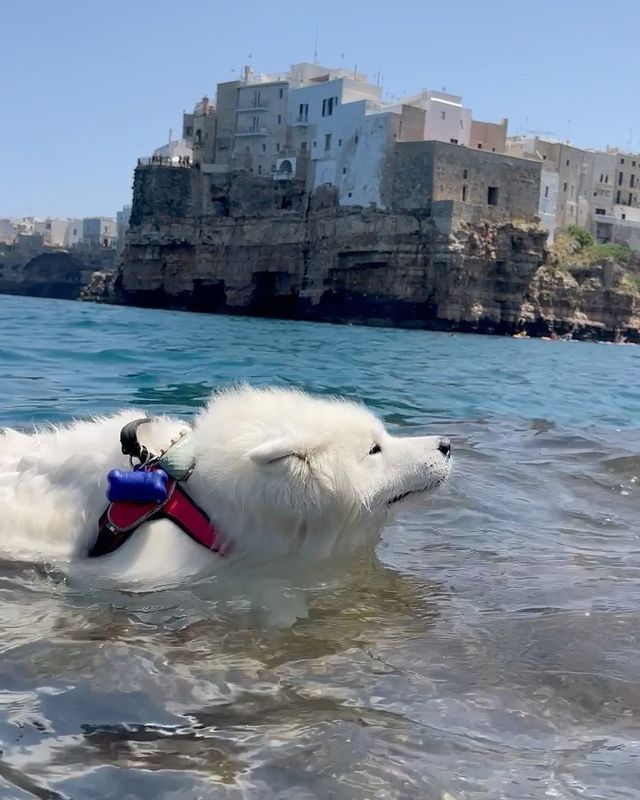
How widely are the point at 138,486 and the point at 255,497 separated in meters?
0.39

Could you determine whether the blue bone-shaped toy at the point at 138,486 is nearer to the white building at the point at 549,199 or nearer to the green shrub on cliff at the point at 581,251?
the green shrub on cliff at the point at 581,251

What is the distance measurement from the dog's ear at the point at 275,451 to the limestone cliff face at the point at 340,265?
51449 millimetres

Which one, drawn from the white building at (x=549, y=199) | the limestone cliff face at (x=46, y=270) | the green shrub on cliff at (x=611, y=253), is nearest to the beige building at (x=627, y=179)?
the green shrub on cliff at (x=611, y=253)

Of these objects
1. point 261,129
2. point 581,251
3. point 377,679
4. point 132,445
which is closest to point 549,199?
point 581,251

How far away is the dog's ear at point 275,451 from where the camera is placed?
9.48ft

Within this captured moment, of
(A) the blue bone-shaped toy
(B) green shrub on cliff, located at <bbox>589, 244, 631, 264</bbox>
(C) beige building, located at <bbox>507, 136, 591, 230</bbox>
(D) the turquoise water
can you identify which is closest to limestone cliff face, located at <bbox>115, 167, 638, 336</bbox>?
(B) green shrub on cliff, located at <bbox>589, 244, 631, 264</bbox>

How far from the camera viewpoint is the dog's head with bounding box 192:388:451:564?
300cm

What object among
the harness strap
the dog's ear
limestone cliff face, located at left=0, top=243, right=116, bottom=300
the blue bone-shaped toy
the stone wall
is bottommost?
the blue bone-shaped toy

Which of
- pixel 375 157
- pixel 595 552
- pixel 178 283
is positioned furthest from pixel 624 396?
pixel 178 283

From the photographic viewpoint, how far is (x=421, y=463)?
326 cm

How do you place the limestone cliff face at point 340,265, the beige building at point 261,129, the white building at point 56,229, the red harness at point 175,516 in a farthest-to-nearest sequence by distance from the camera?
the white building at point 56,229 → the beige building at point 261,129 → the limestone cliff face at point 340,265 → the red harness at point 175,516

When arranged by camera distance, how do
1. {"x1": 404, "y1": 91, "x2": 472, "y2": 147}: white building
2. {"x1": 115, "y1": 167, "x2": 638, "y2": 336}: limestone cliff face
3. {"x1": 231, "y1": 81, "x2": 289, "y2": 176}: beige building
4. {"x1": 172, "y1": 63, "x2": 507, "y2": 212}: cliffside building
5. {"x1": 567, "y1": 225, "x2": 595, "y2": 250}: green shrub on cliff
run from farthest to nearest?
1. {"x1": 567, "y1": 225, "x2": 595, "y2": 250}: green shrub on cliff
2. {"x1": 231, "y1": 81, "x2": 289, "y2": 176}: beige building
3. {"x1": 404, "y1": 91, "x2": 472, "y2": 147}: white building
4. {"x1": 172, "y1": 63, "x2": 507, "y2": 212}: cliffside building
5. {"x1": 115, "y1": 167, "x2": 638, "y2": 336}: limestone cliff face

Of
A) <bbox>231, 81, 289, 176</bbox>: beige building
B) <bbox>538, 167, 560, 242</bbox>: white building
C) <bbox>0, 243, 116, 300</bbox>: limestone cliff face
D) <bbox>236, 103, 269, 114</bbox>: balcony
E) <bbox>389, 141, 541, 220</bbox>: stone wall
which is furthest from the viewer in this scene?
<bbox>0, 243, 116, 300</bbox>: limestone cliff face

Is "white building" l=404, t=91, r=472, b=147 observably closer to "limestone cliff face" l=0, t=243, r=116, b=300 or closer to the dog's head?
"limestone cliff face" l=0, t=243, r=116, b=300
